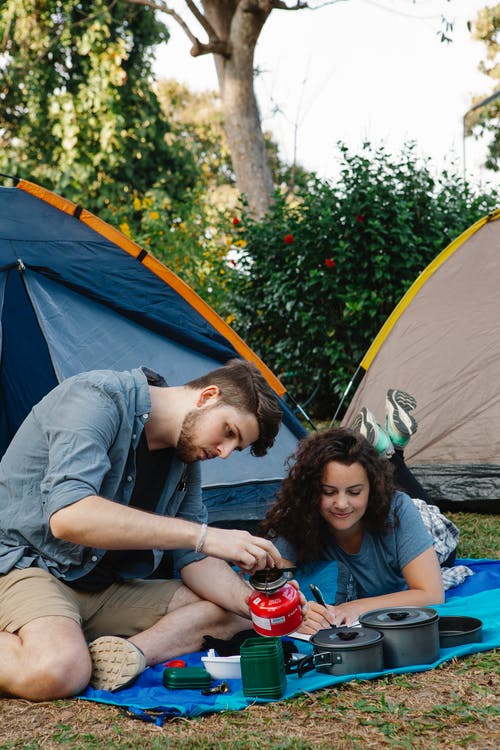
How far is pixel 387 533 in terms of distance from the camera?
3.04m

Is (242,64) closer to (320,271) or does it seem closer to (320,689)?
(320,271)

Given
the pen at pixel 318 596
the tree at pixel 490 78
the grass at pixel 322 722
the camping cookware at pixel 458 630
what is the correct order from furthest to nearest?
1. the tree at pixel 490 78
2. the pen at pixel 318 596
3. the camping cookware at pixel 458 630
4. the grass at pixel 322 722

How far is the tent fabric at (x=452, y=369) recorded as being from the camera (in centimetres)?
477

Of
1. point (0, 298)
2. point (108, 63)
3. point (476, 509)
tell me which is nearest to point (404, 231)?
point (476, 509)

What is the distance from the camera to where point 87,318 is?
4098mm

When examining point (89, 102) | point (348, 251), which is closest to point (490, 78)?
point (89, 102)

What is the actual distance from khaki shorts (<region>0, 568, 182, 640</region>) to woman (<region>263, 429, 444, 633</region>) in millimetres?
555

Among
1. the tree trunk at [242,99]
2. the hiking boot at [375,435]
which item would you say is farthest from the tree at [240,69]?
the hiking boot at [375,435]

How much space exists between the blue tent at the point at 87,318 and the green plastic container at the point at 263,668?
1.88m

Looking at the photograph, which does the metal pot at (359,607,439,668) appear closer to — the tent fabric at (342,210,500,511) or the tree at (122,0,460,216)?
the tent fabric at (342,210,500,511)

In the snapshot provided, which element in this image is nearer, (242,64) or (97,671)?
(97,671)

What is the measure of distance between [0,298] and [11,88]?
1028 centimetres

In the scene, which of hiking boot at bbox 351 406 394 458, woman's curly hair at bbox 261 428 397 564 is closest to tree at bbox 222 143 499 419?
hiking boot at bbox 351 406 394 458

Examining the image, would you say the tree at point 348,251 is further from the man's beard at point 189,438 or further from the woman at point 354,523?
the man's beard at point 189,438
